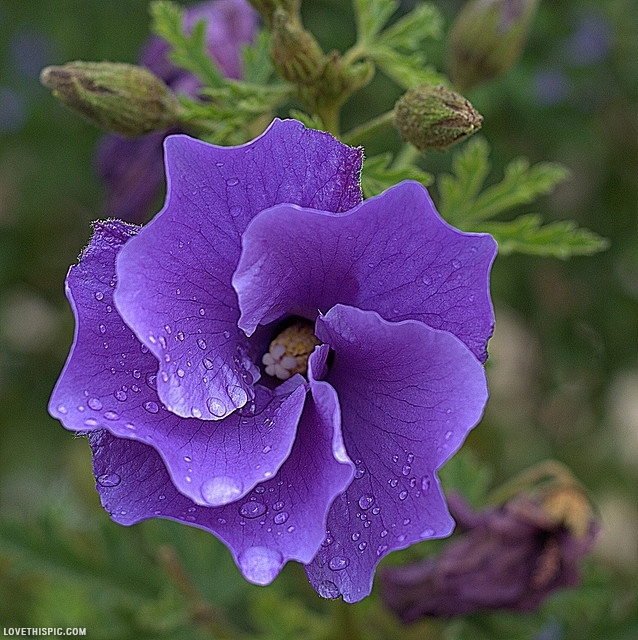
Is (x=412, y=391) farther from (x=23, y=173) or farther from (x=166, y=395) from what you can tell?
(x=23, y=173)

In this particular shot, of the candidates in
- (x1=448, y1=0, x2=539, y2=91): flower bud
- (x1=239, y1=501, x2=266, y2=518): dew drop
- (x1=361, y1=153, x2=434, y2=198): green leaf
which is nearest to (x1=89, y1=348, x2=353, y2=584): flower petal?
(x1=239, y1=501, x2=266, y2=518): dew drop

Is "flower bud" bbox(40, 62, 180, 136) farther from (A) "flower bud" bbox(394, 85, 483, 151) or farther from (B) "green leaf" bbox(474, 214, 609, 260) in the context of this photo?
(B) "green leaf" bbox(474, 214, 609, 260)

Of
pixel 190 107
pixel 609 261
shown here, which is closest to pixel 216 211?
pixel 190 107

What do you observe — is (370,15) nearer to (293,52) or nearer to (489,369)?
(293,52)

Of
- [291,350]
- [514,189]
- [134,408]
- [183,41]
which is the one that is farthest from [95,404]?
[514,189]

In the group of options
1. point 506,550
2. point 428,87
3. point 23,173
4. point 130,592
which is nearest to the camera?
point 428,87

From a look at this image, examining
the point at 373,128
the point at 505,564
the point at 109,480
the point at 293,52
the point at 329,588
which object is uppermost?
the point at 293,52
